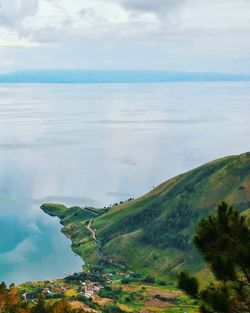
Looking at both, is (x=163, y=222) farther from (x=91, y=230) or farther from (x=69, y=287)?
(x=69, y=287)

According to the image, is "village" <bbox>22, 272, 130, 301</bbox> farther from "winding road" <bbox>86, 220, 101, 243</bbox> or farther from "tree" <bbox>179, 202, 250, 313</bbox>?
"tree" <bbox>179, 202, 250, 313</bbox>

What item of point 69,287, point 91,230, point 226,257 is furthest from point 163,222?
point 226,257

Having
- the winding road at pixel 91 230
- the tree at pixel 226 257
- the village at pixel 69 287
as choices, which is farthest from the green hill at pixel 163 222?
the tree at pixel 226 257

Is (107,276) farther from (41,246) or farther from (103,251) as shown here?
(41,246)

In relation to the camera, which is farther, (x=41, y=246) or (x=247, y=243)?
(x=41, y=246)

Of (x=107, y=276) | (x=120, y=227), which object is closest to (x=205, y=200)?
(x=120, y=227)

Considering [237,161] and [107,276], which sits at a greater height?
[237,161]
